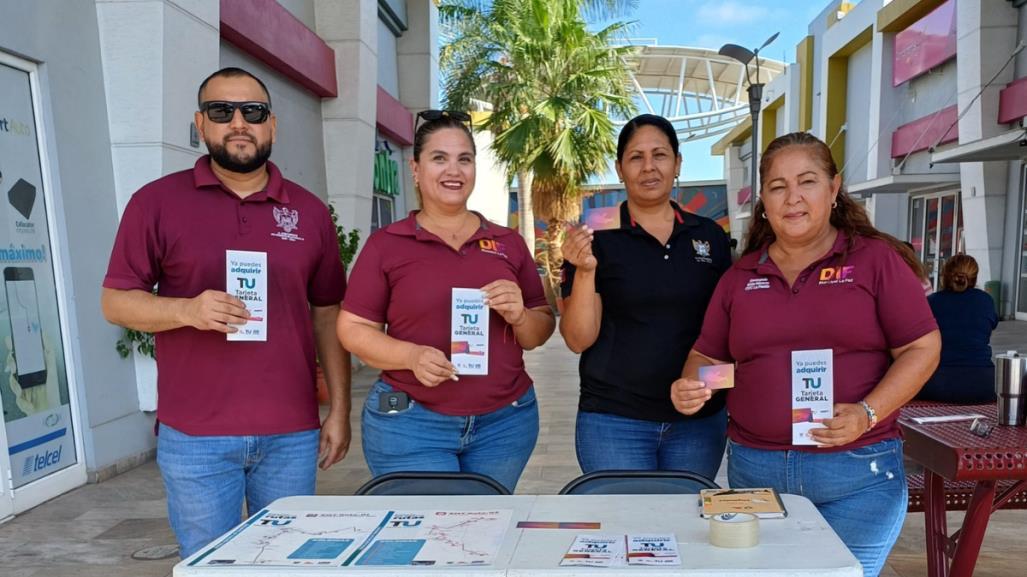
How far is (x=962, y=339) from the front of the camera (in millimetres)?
4191

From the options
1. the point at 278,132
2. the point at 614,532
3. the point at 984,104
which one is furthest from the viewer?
the point at 984,104

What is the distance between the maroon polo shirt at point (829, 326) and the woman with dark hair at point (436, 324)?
644 mm

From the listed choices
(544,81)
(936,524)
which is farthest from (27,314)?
Answer: (544,81)

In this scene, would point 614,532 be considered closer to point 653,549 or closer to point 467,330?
point 653,549

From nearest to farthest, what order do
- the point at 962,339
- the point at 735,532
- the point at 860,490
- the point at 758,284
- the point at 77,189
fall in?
the point at 735,532 < the point at 860,490 < the point at 758,284 < the point at 962,339 < the point at 77,189

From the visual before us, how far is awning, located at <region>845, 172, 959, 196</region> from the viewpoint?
1359 centimetres

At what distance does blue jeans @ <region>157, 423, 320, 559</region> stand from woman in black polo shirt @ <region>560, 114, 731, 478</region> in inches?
35.9

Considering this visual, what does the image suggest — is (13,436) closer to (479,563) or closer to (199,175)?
(199,175)

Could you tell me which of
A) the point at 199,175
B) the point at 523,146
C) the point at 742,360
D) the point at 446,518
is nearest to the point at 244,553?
the point at 446,518

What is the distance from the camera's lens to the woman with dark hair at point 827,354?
188cm

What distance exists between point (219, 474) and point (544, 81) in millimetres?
12490

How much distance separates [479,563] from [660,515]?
1.54 feet

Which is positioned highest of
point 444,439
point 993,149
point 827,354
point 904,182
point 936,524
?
point 993,149

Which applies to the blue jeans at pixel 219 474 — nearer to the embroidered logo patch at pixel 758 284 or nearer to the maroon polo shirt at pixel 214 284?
the maroon polo shirt at pixel 214 284
